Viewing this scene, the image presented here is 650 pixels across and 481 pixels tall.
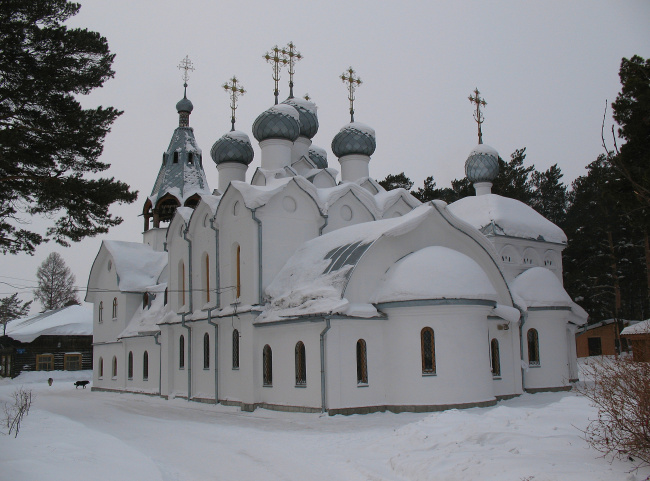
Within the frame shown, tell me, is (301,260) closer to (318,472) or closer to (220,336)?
(220,336)

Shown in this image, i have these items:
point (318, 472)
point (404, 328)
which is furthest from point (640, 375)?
point (404, 328)

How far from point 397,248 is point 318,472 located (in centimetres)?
751

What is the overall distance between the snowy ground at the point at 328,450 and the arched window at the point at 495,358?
10.5 feet

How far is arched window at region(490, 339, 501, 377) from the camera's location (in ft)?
50.0

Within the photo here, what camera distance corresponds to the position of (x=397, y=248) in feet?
47.5

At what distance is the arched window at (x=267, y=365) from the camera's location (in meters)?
15.3

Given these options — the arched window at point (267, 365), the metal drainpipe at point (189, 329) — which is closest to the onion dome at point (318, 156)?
the metal drainpipe at point (189, 329)

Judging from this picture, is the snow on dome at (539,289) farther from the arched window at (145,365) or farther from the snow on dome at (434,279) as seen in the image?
the arched window at (145,365)

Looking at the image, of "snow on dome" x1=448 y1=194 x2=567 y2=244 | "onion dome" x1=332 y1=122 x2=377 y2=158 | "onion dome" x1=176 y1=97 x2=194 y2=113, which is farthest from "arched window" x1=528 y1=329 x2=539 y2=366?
"onion dome" x1=176 y1=97 x2=194 y2=113

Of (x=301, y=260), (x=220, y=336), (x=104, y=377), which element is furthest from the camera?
(x=104, y=377)

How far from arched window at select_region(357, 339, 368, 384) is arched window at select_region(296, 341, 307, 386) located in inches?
48.3

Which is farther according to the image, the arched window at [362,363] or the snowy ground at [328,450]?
the arched window at [362,363]

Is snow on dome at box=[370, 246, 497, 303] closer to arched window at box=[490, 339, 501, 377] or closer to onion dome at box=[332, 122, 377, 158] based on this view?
arched window at box=[490, 339, 501, 377]

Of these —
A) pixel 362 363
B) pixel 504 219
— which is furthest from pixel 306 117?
pixel 362 363
